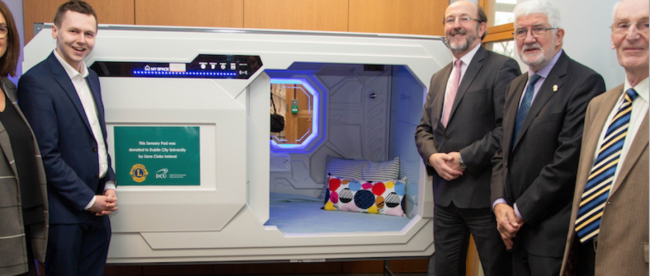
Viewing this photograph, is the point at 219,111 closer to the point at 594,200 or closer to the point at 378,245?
the point at 378,245

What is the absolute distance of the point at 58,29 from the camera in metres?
1.70

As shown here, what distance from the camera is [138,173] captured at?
2023mm

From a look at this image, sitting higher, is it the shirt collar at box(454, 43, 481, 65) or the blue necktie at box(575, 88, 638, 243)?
the shirt collar at box(454, 43, 481, 65)

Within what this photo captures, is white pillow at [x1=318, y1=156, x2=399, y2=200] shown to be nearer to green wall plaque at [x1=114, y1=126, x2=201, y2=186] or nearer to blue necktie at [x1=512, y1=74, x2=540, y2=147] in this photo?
green wall plaque at [x1=114, y1=126, x2=201, y2=186]

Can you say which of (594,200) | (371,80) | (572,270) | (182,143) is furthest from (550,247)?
(371,80)

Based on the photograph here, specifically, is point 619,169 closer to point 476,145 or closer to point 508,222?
point 508,222

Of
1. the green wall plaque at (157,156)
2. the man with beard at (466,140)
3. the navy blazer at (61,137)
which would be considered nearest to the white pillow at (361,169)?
the man with beard at (466,140)

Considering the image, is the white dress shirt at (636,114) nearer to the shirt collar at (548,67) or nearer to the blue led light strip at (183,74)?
the shirt collar at (548,67)

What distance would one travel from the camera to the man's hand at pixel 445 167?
176cm

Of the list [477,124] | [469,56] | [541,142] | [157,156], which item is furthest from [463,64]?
[157,156]

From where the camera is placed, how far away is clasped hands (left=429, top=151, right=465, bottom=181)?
1752mm

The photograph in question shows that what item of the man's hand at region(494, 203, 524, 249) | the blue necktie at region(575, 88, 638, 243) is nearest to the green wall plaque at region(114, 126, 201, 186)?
the man's hand at region(494, 203, 524, 249)

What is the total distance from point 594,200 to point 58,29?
2062 mm

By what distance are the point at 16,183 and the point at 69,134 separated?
331mm
